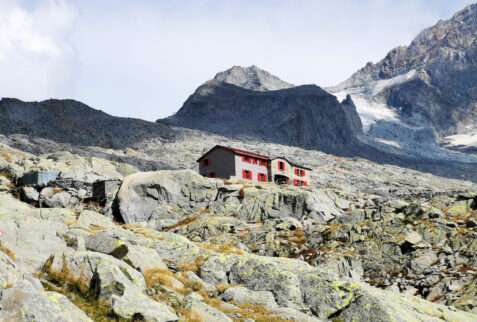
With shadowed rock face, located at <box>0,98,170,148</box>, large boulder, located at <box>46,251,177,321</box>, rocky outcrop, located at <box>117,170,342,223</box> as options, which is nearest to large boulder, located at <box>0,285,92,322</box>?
large boulder, located at <box>46,251,177,321</box>

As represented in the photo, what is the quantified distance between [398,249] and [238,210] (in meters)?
19.1

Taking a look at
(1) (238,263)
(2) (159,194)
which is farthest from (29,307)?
(2) (159,194)

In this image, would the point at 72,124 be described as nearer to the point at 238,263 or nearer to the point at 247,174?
the point at 247,174

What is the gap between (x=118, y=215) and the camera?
44.2 meters

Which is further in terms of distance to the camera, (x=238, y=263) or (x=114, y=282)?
(x=238, y=263)

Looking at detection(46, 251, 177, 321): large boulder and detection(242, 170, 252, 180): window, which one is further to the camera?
detection(242, 170, 252, 180): window

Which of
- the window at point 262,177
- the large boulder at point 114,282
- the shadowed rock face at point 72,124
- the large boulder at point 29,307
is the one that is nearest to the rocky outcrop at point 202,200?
the window at point 262,177

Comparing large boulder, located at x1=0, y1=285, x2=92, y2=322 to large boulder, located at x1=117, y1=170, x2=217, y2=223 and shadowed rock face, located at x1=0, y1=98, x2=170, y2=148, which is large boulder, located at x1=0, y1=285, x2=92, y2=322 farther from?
shadowed rock face, located at x1=0, y1=98, x2=170, y2=148

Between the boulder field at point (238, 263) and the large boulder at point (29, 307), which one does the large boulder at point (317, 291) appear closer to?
the boulder field at point (238, 263)

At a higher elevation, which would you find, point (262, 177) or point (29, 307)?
point (29, 307)

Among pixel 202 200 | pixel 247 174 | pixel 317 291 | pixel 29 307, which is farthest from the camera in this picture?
pixel 247 174

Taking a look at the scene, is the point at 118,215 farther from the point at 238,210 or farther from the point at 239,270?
the point at 239,270

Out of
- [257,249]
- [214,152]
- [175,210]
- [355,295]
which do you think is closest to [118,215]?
[175,210]

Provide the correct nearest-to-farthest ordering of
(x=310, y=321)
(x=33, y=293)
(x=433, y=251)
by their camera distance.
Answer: (x=33, y=293)
(x=310, y=321)
(x=433, y=251)
